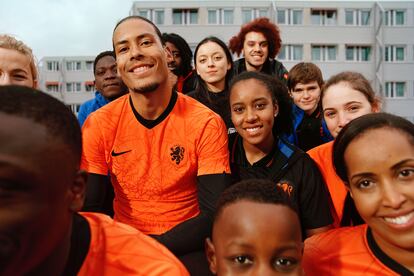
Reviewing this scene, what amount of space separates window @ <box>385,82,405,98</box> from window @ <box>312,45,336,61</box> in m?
4.39

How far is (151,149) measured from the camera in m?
3.00

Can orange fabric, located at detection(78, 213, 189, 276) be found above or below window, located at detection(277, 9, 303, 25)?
below

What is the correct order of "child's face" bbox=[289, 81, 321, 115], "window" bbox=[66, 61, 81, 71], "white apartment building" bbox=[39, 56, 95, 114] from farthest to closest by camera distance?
"window" bbox=[66, 61, 81, 71] → "white apartment building" bbox=[39, 56, 95, 114] → "child's face" bbox=[289, 81, 321, 115]

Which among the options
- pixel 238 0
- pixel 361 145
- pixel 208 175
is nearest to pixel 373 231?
pixel 361 145

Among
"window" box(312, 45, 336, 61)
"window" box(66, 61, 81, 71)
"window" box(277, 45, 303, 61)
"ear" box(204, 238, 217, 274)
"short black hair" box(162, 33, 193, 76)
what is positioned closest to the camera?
"ear" box(204, 238, 217, 274)

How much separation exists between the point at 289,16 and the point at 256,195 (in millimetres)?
33609

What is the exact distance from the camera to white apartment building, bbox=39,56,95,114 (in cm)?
4009

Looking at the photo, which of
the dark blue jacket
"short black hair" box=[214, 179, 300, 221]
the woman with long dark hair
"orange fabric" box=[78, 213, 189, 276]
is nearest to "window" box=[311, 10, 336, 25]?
the woman with long dark hair

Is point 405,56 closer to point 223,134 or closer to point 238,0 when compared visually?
point 238,0

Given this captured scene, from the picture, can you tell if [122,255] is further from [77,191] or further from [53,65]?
[53,65]

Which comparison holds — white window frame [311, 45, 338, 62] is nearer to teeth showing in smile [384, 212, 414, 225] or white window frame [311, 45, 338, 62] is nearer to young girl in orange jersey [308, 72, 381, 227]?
young girl in orange jersey [308, 72, 381, 227]

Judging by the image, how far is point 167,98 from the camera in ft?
10.1

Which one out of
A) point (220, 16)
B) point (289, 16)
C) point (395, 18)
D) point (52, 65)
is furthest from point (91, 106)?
point (52, 65)

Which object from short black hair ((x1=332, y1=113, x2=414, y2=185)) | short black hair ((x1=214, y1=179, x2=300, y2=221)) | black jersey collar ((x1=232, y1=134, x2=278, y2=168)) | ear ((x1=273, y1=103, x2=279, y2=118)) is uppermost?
ear ((x1=273, y1=103, x2=279, y2=118))
